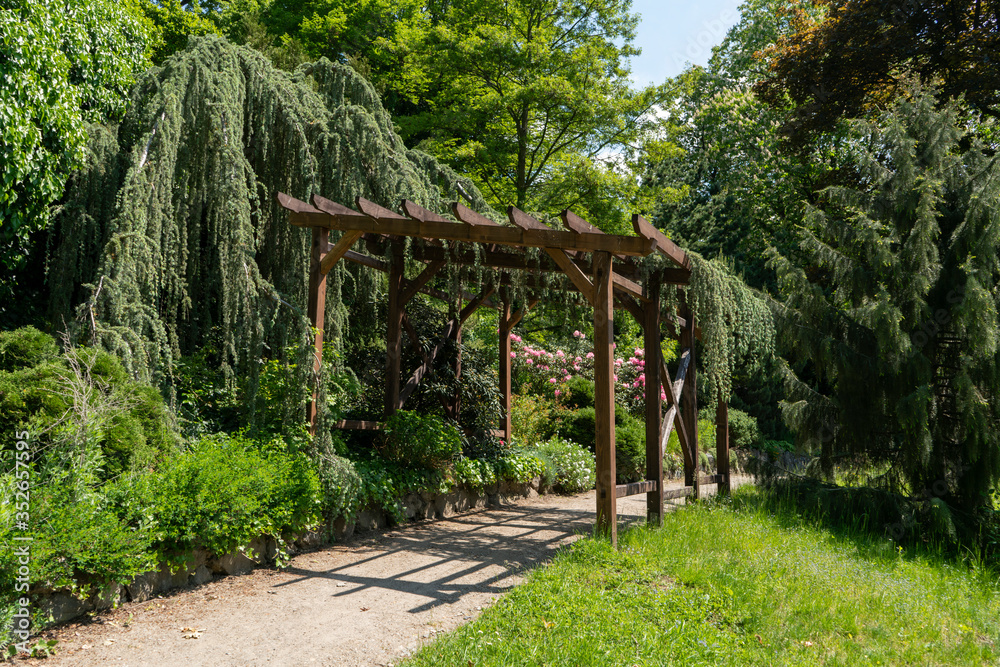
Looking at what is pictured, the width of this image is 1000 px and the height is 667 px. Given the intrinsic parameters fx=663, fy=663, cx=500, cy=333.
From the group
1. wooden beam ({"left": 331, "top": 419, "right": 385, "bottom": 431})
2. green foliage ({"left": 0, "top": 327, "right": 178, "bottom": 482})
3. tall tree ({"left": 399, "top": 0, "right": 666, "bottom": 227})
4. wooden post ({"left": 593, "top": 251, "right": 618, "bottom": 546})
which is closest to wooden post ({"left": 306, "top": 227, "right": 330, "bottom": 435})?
wooden beam ({"left": 331, "top": 419, "right": 385, "bottom": 431})

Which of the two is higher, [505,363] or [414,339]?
[414,339]

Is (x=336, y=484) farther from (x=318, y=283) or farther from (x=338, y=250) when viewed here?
(x=338, y=250)

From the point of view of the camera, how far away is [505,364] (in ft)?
32.3

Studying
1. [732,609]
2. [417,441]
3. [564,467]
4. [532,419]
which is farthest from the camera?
[532,419]

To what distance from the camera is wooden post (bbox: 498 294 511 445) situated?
964cm

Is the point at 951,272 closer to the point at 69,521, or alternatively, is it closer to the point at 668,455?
the point at 668,455

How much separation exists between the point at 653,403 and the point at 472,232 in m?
2.81

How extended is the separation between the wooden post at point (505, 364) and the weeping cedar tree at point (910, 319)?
12.1 ft

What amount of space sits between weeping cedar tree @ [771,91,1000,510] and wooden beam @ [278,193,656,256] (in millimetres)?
2688

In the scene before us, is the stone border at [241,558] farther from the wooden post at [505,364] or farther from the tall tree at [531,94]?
the tall tree at [531,94]

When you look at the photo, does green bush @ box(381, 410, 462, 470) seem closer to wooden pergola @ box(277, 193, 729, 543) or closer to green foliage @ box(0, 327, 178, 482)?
wooden pergola @ box(277, 193, 729, 543)

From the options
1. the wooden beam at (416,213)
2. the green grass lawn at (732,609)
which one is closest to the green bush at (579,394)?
the green grass lawn at (732,609)

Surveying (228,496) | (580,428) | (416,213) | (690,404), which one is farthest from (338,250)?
(580,428)

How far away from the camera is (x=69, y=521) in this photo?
12.3 feet
